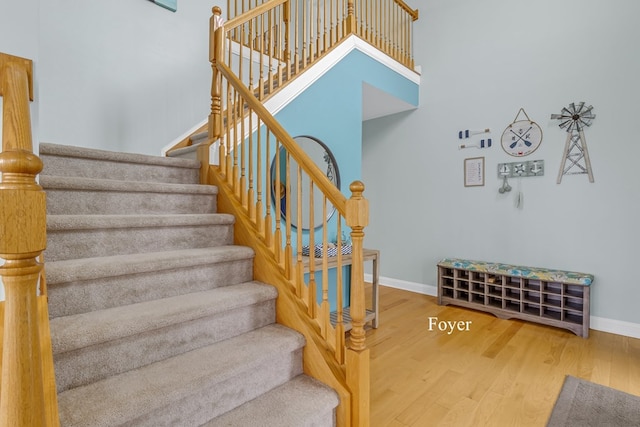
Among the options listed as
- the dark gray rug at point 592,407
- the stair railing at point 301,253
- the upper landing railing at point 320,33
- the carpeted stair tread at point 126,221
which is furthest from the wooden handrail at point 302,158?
the dark gray rug at point 592,407

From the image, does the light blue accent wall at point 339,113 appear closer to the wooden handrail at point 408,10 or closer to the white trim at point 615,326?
the wooden handrail at point 408,10

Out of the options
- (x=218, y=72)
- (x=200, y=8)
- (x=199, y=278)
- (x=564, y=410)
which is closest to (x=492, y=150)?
(x=564, y=410)

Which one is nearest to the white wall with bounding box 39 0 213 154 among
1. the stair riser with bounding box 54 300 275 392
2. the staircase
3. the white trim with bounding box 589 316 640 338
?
the staircase

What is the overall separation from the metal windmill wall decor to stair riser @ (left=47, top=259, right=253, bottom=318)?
3071 mm

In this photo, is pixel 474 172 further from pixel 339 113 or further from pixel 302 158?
pixel 302 158

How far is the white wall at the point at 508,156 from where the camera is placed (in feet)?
9.29

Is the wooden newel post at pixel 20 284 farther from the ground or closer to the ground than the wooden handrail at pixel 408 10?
closer to the ground

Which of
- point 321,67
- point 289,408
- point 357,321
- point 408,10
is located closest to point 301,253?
point 357,321

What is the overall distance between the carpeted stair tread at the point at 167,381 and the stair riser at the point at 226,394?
10 millimetres

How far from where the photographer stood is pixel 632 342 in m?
2.67

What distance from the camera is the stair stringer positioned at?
143 centimetres

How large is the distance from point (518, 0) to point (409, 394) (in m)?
3.87

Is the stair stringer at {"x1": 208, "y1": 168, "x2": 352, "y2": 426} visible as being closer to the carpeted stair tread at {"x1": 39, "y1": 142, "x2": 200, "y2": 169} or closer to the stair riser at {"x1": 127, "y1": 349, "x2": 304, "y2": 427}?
the stair riser at {"x1": 127, "y1": 349, "x2": 304, "y2": 427}

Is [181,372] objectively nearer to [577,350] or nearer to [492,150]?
[577,350]
